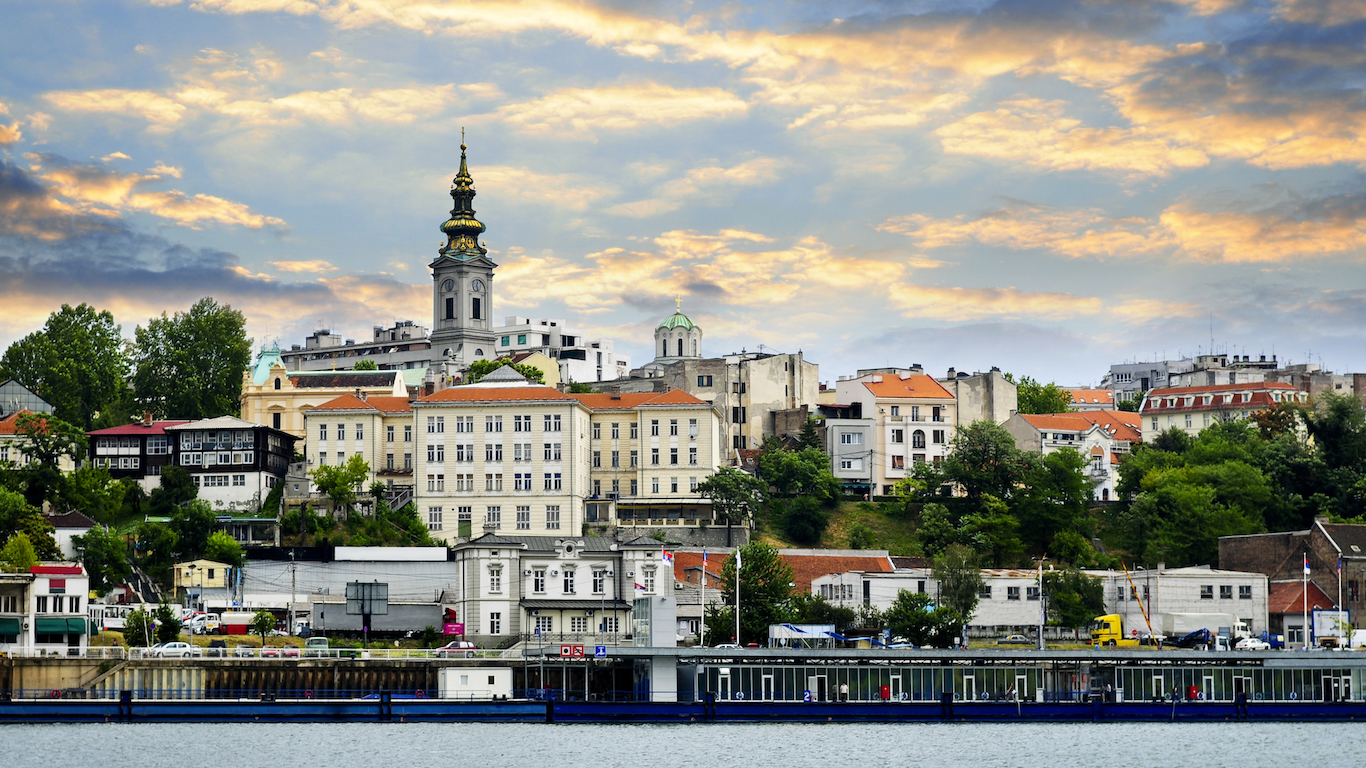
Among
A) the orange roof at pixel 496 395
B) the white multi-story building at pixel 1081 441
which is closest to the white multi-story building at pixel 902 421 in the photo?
the white multi-story building at pixel 1081 441

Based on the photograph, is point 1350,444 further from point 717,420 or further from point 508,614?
point 508,614

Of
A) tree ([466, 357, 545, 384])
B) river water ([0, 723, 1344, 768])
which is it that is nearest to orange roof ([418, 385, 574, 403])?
tree ([466, 357, 545, 384])

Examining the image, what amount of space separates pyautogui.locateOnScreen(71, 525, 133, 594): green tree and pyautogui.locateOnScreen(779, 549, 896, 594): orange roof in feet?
126

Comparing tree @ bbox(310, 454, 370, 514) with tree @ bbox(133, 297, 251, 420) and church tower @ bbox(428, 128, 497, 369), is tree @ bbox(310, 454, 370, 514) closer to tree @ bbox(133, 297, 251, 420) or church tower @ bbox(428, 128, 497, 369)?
tree @ bbox(133, 297, 251, 420)

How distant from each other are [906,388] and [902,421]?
13.4 feet

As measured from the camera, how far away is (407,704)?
8175 centimetres

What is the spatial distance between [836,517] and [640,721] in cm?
4664

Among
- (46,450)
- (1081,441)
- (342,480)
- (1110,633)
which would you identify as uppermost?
(1081,441)

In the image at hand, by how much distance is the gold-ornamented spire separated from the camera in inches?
6939

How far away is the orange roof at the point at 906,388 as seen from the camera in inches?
5487

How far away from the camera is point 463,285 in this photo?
176m

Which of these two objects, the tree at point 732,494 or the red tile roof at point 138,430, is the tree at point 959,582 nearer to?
the tree at point 732,494

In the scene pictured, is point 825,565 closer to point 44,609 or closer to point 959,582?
point 959,582

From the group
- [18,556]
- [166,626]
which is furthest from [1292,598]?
[18,556]
